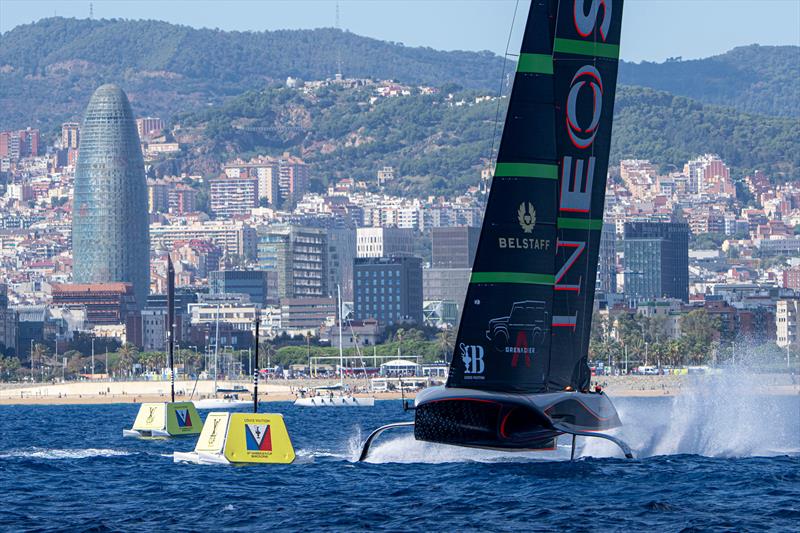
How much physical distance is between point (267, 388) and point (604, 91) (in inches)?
4217

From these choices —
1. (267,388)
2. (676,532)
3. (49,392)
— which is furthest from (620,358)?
(676,532)

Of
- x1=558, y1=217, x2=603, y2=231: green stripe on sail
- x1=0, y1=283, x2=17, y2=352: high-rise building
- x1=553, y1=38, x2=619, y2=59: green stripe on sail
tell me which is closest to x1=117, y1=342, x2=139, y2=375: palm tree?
x1=0, y1=283, x2=17, y2=352: high-rise building

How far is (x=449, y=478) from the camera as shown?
34.0 m

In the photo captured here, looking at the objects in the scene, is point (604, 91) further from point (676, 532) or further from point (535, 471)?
point (676, 532)

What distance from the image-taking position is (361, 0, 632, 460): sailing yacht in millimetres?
33531

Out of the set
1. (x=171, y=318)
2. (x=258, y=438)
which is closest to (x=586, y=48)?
(x=258, y=438)

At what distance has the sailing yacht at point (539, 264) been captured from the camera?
33.5 metres

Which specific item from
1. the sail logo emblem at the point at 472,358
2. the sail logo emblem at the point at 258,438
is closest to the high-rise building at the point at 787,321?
the sail logo emblem at the point at 258,438

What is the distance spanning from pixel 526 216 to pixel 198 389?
102203 mm

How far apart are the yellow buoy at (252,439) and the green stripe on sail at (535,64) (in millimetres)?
8382

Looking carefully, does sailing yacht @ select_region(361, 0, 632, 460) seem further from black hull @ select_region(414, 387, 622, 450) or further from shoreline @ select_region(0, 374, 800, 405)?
shoreline @ select_region(0, 374, 800, 405)

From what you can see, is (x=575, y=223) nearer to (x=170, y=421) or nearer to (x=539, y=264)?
(x=539, y=264)

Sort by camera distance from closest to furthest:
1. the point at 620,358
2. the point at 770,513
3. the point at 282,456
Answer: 1. the point at 770,513
2. the point at 282,456
3. the point at 620,358

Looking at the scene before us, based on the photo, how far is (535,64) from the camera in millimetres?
33969
